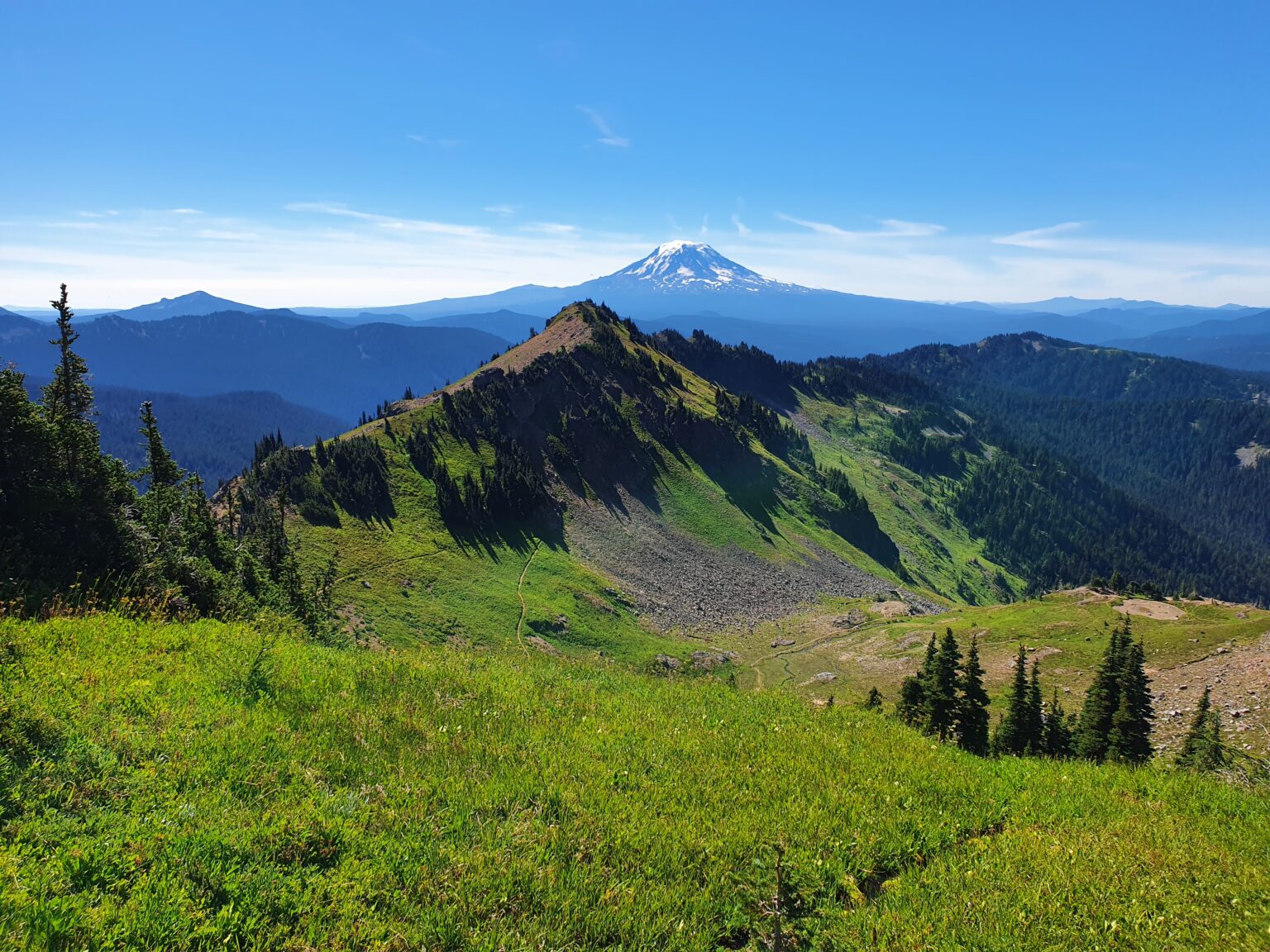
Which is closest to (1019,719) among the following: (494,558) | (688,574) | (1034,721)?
(1034,721)

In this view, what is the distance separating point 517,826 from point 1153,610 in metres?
87.8

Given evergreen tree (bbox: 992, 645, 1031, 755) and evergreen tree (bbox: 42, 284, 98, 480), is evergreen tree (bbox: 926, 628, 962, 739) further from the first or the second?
evergreen tree (bbox: 42, 284, 98, 480)

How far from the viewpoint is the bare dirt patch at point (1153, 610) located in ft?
217

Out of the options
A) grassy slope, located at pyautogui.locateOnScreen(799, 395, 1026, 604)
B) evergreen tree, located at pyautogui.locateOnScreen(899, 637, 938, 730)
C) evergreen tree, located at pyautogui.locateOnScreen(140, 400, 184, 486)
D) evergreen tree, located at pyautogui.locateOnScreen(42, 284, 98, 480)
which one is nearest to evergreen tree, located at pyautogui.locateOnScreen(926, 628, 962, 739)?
evergreen tree, located at pyautogui.locateOnScreen(899, 637, 938, 730)

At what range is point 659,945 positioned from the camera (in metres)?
6.02

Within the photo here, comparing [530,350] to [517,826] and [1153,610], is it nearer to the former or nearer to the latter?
[1153,610]

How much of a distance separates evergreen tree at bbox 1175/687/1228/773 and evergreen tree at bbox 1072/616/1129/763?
Result: 286 cm

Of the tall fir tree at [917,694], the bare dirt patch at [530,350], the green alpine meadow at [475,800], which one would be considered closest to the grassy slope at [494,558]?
the bare dirt patch at [530,350]

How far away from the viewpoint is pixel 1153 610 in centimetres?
6894

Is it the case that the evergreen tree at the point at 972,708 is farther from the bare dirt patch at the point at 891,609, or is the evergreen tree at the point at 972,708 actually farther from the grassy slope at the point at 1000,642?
the bare dirt patch at the point at 891,609

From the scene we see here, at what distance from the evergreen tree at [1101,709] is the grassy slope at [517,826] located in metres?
23.4

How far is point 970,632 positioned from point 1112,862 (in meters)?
78.1

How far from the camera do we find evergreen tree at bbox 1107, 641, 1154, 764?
86.9 ft

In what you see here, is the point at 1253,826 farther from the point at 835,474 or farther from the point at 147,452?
the point at 835,474
